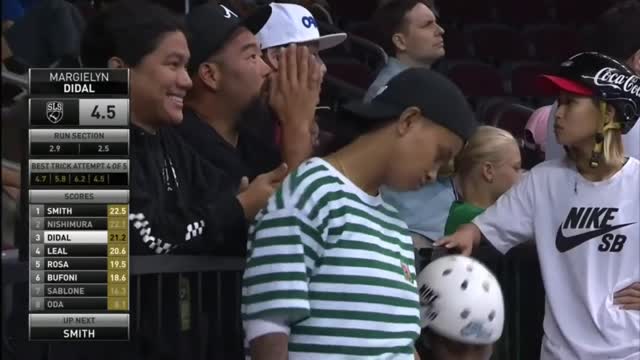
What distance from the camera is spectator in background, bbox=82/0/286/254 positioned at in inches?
156

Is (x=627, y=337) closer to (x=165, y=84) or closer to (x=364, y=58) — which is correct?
(x=165, y=84)

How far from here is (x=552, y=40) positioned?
12320 mm

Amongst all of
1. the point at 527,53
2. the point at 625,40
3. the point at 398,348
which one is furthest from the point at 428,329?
the point at 527,53

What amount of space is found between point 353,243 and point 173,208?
0.66 metres

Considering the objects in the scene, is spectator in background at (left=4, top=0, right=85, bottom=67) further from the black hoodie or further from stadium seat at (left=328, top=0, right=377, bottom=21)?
stadium seat at (left=328, top=0, right=377, bottom=21)

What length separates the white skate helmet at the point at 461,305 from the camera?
4020mm

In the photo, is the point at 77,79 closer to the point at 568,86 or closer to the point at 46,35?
the point at 46,35

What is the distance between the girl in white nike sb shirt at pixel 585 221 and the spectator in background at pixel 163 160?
2.58 feet

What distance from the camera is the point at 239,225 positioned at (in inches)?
160

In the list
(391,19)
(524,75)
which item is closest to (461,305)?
(391,19)

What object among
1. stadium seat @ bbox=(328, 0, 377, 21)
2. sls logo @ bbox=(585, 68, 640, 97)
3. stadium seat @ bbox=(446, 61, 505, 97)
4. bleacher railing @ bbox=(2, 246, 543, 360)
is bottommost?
bleacher railing @ bbox=(2, 246, 543, 360)

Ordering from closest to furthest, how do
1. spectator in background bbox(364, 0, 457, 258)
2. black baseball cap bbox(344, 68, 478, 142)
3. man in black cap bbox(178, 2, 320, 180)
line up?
black baseball cap bbox(344, 68, 478, 142), man in black cap bbox(178, 2, 320, 180), spectator in background bbox(364, 0, 457, 258)

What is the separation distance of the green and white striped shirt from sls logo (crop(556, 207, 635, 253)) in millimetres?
1103

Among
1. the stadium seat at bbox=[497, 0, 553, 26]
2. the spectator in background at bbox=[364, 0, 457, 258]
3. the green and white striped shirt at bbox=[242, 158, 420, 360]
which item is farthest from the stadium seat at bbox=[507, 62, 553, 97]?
the green and white striped shirt at bbox=[242, 158, 420, 360]
